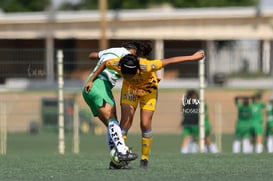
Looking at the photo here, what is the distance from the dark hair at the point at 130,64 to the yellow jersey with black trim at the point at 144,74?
0.26 ft

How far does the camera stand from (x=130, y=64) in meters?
12.8

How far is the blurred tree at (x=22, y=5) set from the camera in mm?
67000

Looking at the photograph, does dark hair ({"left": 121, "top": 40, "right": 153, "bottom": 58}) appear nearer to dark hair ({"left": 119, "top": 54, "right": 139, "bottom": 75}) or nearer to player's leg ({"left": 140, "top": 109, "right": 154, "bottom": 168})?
dark hair ({"left": 119, "top": 54, "right": 139, "bottom": 75})

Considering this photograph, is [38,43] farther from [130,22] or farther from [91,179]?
[91,179]

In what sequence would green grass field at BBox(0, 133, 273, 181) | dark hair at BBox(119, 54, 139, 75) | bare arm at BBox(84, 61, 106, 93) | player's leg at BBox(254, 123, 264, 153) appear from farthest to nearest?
1. player's leg at BBox(254, 123, 264, 153)
2. bare arm at BBox(84, 61, 106, 93)
3. dark hair at BBox(119, 54, 139, 75)
4. green grass field at BBox(0, 133, 273, 181)

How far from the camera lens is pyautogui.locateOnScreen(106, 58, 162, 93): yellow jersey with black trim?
12875 mm

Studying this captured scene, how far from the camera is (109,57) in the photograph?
13242mm

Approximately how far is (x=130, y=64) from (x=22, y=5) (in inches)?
2209

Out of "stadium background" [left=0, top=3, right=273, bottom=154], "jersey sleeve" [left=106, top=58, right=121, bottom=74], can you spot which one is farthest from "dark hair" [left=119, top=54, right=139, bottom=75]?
"stadium background" [left=0, top=3, right=273, bottom=154]

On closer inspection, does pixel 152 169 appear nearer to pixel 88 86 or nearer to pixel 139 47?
pixel 88 86

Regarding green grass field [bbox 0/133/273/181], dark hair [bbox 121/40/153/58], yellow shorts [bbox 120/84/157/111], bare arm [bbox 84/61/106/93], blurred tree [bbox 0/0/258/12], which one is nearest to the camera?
green grass field [bbox 0/133/273/181]

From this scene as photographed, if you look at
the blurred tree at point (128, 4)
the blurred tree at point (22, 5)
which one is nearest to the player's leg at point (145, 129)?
the blurred tree at point (128, 4)

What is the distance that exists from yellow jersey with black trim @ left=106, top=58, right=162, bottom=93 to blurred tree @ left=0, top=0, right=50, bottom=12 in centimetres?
5406

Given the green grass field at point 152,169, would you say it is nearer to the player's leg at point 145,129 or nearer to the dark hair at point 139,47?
the player's leg at point 145,129
